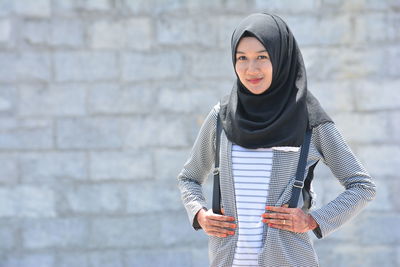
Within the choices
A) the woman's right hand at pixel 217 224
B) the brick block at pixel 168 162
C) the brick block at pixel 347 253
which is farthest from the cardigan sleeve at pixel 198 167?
the brick block at pixel 347 253

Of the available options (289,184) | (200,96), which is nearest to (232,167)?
(289,184)

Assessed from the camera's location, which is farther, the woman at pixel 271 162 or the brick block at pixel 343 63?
the brick block at pixel 343 63

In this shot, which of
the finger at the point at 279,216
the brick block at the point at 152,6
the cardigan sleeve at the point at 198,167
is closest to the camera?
the finger at the point at 279,216

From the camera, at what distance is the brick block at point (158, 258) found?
17.0 feet

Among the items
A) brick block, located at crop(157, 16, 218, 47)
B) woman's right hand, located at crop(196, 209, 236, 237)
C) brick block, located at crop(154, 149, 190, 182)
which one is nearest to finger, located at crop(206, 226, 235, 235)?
woman's right hand, located at crop(196, 209, 236, 237)

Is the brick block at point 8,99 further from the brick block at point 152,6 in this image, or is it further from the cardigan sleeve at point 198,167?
the cardigan sleeve at point 198,167

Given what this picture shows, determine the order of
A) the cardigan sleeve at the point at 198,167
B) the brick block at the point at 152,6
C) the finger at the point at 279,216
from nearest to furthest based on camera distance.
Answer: the finger at the point at 279,216 → the cardigan sleeve at the point at 198,167 → the brick block at the point at 152,6

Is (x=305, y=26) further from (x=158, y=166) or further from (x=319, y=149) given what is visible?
(x=319, y=149)

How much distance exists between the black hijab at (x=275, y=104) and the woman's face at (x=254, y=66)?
0.02 m

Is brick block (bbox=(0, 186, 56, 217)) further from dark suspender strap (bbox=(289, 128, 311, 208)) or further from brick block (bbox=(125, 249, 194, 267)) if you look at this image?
dark suspender strap (bbox=(289, 128, 311, 208))

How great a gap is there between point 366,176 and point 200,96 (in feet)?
8.13

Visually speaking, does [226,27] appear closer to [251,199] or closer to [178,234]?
[178,234]

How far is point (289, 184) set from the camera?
2.70 meters

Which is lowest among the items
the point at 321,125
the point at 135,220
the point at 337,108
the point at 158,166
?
the point at 135,220
